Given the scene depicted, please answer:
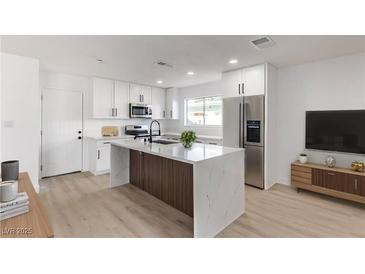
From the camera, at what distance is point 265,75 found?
139 inches

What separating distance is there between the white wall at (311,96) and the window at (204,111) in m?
1.68

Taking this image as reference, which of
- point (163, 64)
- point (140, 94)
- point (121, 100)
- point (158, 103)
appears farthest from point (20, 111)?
point (158, 103)

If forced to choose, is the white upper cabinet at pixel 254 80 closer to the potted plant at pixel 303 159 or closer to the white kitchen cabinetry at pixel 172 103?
the potted plant at pixel 303 159

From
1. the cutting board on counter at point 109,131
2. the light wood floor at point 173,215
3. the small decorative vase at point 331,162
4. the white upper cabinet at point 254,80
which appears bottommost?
the light wood floor at point 173,215

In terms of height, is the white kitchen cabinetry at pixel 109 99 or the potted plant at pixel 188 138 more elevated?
the white kitchen cabinetry at pixel 109 99

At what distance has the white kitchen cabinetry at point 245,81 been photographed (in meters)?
3.58

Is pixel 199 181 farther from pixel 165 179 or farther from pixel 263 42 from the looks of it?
pixel 263 42

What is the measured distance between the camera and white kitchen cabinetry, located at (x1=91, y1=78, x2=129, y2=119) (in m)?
4.70

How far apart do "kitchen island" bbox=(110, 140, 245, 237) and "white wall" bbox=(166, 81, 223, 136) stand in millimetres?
2543

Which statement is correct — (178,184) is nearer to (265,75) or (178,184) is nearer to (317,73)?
(265,75)

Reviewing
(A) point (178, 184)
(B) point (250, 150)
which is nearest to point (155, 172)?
(A) point (178, 184)

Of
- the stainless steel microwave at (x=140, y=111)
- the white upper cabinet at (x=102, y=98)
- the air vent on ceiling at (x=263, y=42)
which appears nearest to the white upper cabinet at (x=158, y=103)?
the stainless steel microwave at (x=140, y=111)

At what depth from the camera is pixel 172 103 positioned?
6.14 meters
